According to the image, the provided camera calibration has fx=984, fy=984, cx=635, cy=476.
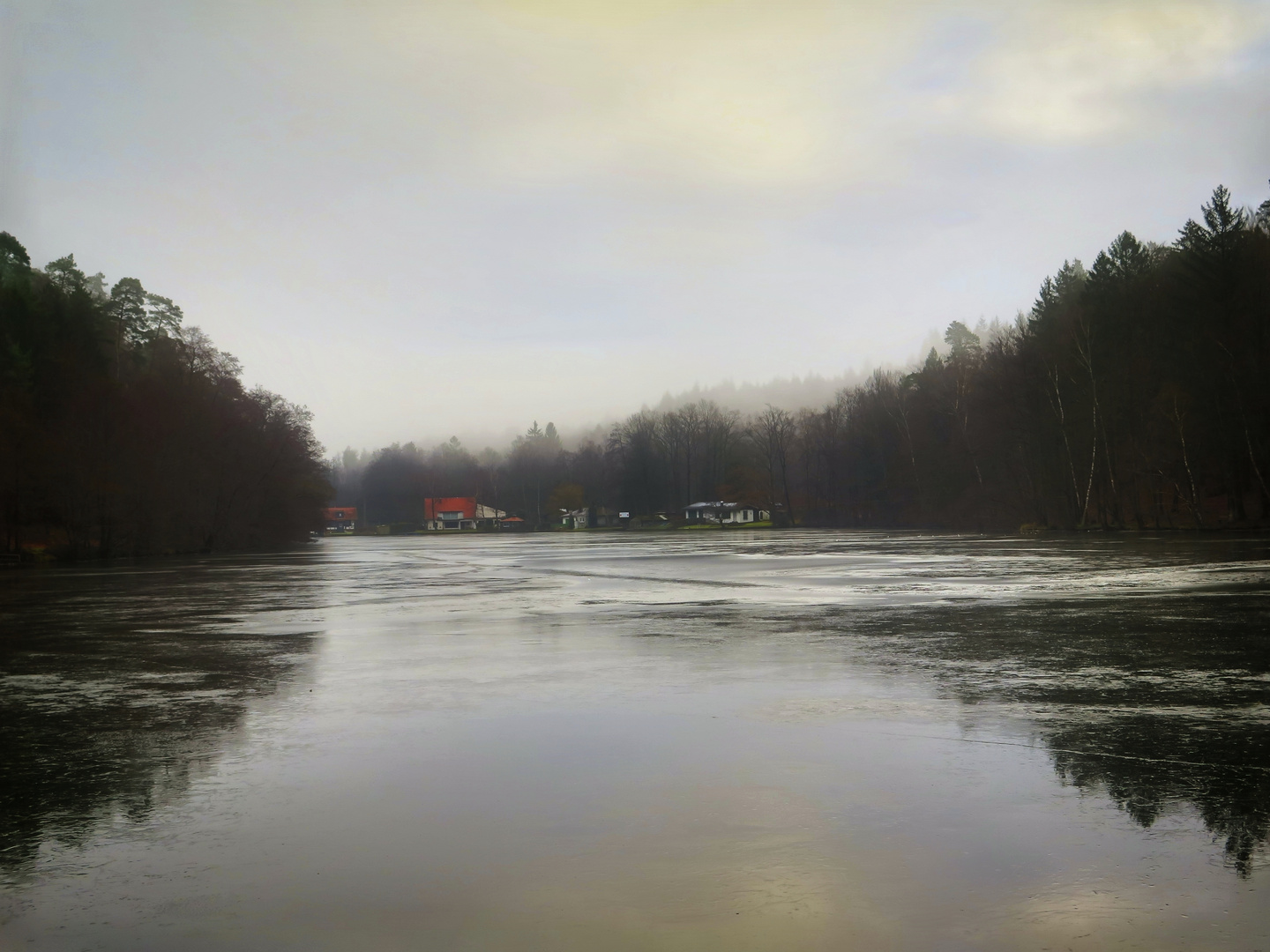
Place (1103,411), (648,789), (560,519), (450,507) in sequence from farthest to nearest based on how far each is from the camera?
1. (450,507)
2. (560,519)
3. (1103,411)
4. (648,789)

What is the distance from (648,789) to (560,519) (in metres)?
160

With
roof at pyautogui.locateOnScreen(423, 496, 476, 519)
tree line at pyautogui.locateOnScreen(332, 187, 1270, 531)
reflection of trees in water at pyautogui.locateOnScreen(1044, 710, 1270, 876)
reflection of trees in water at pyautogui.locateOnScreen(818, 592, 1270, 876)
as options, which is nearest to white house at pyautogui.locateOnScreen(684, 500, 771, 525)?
tree line at pyautogui.locateOnScreen(332, 187, 1270, 531)

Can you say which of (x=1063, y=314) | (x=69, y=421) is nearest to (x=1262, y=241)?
(x=1063, y=314)

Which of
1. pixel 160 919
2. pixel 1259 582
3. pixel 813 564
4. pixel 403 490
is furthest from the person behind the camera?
pixel 403 490

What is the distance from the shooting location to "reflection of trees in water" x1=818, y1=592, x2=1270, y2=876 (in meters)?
5.70

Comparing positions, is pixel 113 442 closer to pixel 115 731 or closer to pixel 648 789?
pixel 115 731

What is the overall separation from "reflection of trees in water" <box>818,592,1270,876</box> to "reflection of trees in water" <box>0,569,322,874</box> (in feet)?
19.0

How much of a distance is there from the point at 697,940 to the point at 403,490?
189321mm

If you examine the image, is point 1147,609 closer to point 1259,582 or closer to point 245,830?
point 1259,582

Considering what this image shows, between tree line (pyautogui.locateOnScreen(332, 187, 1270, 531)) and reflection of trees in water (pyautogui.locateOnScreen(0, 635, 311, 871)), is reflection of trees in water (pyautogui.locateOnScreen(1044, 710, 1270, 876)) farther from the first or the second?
tree line (pyautogui.locateOnScreen(332, 187, 1270, 531))

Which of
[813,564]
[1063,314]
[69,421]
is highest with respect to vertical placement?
[1063,314]

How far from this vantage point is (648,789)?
5918mm

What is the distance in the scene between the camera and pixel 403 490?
187875 mm

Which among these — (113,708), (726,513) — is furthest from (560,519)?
(113,708)
